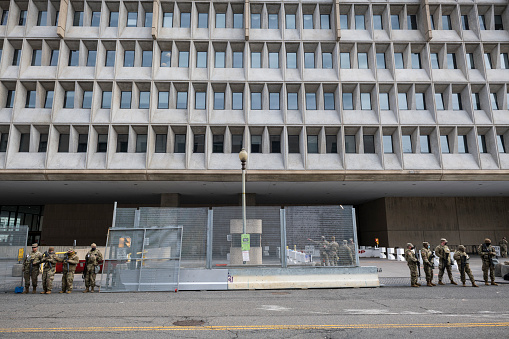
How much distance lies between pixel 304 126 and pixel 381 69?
7.74 meters

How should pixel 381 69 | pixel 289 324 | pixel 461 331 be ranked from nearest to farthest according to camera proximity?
pixel 461 331
pixel 289 324
pixel 381 69

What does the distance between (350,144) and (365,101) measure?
3.56 meters

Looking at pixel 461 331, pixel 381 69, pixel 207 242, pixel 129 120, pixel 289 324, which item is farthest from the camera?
pixel 381 69

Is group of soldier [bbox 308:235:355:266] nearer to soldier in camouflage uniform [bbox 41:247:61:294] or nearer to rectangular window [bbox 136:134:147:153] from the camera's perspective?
soldier in camouflage uniform [bbox 41:247:61:294]

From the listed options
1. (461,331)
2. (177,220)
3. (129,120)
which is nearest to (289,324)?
(461,331)

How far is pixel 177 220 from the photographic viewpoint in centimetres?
1337

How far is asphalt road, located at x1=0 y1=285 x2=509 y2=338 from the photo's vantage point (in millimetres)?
6652

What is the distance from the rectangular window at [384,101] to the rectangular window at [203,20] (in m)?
14.7

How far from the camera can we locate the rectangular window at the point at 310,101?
26998 millimetres

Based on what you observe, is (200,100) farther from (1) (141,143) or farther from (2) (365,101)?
(2) (365,101)

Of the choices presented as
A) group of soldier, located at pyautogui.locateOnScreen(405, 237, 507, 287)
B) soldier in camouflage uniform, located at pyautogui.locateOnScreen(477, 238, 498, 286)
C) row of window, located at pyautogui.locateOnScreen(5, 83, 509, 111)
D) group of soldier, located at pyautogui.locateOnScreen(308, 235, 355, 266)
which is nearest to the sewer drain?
group of soldier, located at pyautogui.locateOnScreen(308, 235, 355, 266)

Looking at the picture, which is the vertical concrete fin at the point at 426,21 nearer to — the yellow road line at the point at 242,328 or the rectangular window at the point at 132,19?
the rectangular window at the point at 132,19

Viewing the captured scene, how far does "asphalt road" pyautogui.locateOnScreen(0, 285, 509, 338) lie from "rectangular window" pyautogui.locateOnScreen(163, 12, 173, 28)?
22.2 metres

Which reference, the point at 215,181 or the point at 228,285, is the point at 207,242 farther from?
the point at 215,181
